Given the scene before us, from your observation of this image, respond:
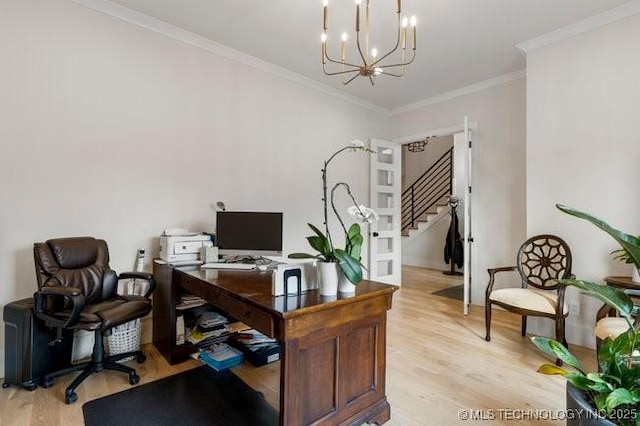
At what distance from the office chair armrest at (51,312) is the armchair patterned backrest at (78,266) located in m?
0.13

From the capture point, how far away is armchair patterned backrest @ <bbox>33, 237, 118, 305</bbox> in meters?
2.23

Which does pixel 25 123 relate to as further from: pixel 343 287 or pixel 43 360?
pixel 343 287

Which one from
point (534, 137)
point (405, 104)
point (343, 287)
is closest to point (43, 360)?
point (343, 287)

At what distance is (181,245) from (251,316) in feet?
4.40

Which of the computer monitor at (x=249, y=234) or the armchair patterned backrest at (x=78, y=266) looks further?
the computer monitor at (x=249, y=234)

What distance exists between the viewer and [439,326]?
3406 mm

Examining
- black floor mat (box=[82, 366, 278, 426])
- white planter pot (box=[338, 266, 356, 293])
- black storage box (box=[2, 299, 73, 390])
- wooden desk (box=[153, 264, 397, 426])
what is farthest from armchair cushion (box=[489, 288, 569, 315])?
black storage box (box=[2, 299, 73, 390])

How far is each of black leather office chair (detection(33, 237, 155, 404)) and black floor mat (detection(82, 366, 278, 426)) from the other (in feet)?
0.66

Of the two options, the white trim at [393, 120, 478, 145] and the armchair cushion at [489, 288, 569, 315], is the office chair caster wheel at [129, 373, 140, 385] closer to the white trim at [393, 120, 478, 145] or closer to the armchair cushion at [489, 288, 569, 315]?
the armchair cushion at [489, 288, 569, 315]

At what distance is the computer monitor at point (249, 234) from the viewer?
2.77 m

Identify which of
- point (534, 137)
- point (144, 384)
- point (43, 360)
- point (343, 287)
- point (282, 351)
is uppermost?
point (534, 137)

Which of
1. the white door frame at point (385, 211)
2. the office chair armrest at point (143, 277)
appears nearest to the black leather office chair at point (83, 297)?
the office chair armrest at point (143, 277)

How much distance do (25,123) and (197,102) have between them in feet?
4.44

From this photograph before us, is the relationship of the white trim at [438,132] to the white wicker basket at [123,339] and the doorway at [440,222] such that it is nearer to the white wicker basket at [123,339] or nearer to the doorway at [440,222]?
the doorway at [440,222]
